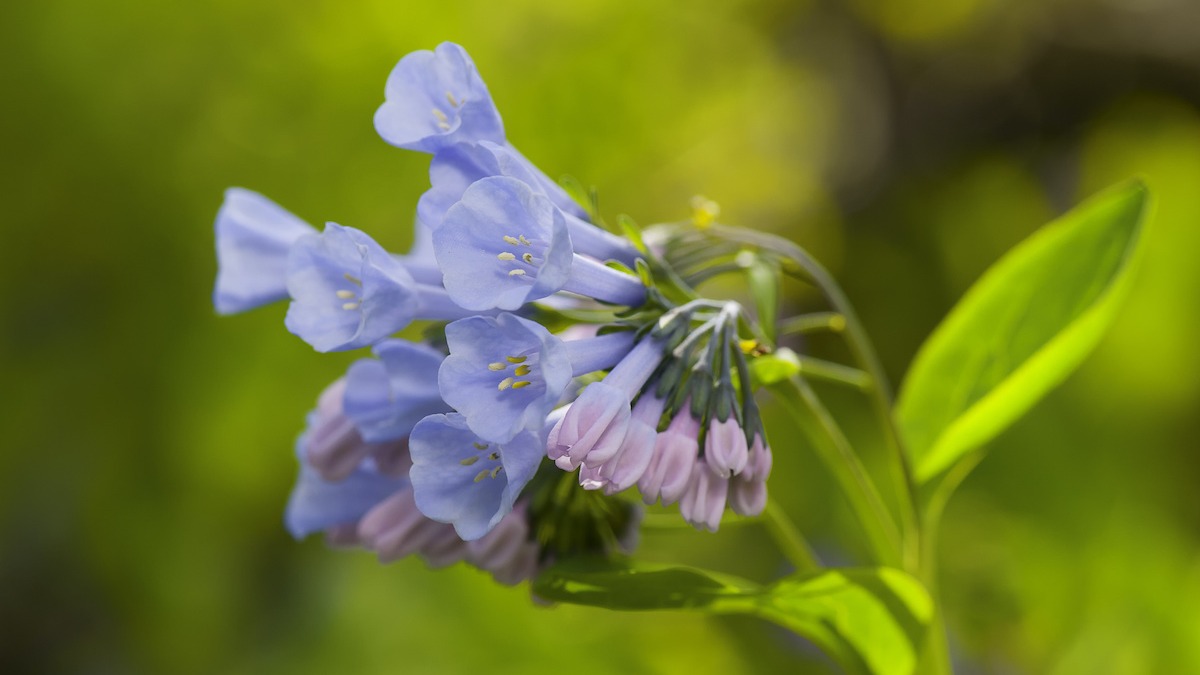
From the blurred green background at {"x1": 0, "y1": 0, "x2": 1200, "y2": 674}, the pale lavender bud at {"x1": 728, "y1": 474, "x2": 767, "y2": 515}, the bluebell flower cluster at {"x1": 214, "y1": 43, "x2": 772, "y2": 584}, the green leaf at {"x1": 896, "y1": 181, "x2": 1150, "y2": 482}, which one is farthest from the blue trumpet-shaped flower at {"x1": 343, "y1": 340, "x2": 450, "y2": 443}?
the blurred green background at {"x1": 0, "y1": 0, "x2": 1200, "y2": 674}

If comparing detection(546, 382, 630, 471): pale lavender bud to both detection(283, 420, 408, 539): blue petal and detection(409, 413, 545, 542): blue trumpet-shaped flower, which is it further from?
detection(283, 420, 408, 539): blue petal

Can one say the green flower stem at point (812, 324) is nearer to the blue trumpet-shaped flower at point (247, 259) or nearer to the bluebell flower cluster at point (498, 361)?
the bluebell flower cluster at point (498, 361)

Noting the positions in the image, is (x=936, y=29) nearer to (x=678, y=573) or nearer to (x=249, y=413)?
(x=249, y=413)

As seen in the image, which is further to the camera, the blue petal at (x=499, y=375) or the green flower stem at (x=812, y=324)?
→ the green flower stem at (x=812, y=324)

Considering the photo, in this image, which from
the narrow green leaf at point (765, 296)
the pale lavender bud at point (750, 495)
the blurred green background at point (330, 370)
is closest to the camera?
the pale lavender bud at point (750, 495)

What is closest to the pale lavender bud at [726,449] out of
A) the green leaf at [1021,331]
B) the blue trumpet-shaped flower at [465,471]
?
the blue trumpet-shaped flower at [465,471]

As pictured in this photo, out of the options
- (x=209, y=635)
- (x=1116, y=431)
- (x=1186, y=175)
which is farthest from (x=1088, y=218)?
(x=209, y=635)
